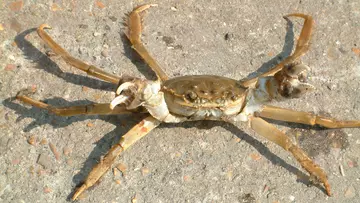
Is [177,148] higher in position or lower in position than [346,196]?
higher

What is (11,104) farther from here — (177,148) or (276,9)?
(276,9)

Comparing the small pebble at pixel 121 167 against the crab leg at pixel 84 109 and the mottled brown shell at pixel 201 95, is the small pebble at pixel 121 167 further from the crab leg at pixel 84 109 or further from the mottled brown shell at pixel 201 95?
A: the mottled brown shell at pixel 201 95

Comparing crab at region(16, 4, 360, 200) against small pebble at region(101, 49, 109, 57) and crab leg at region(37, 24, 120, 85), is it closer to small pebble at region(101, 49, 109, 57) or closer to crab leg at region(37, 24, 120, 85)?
crab leg at region(37, 24, 120, 85)

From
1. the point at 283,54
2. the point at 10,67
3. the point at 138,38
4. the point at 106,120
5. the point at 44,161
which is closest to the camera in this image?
the point at 44,161

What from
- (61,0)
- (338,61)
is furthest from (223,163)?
(61,0)

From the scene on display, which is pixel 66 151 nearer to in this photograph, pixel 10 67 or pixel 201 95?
pixel 10 67

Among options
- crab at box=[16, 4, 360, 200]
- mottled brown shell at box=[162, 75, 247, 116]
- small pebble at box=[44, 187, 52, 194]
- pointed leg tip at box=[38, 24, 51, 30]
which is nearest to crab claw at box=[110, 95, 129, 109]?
crab at box=[16, 4, 360, 200]

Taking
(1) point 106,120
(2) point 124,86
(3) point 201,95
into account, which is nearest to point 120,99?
(2) point 124,86
